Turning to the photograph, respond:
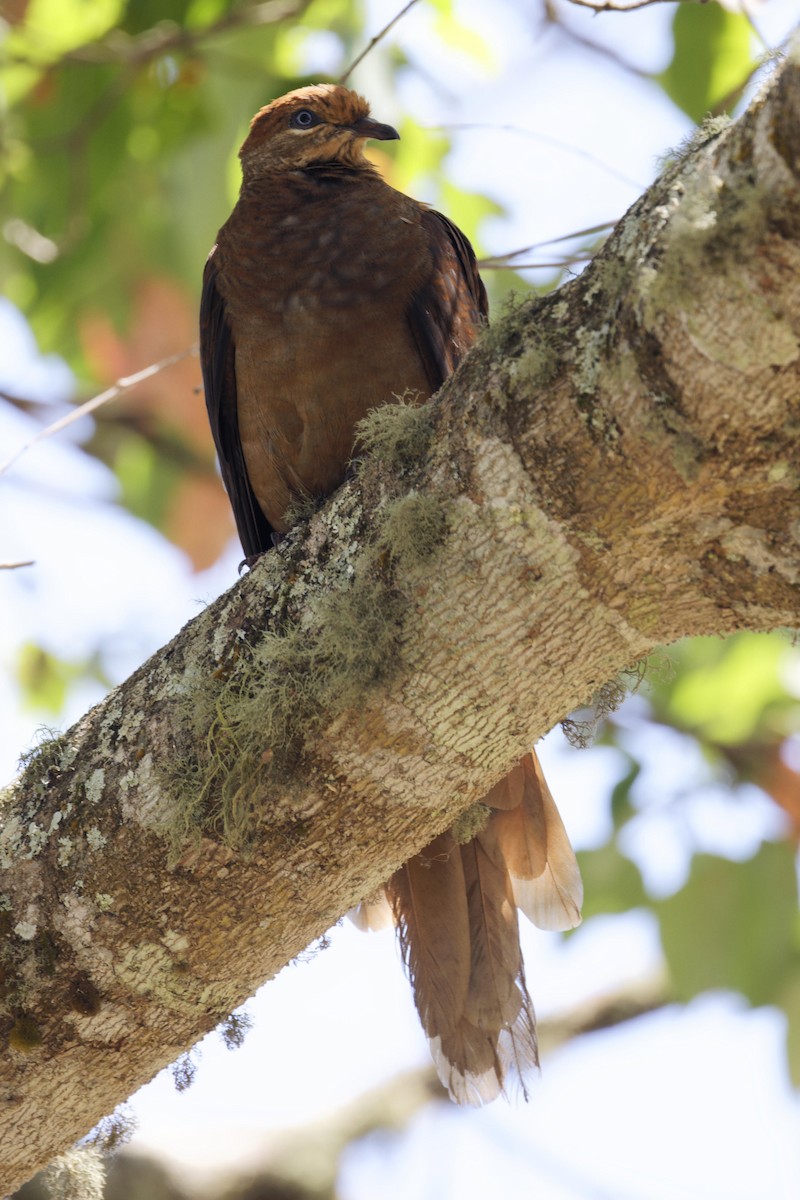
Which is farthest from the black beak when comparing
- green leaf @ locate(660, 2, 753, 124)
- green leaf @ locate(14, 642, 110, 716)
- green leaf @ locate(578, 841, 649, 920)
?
green leaf @ locate(14, 642, 110, 716)

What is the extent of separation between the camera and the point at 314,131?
3320 millimetres

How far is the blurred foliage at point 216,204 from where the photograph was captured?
3543 mm

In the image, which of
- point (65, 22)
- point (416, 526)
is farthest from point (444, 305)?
point (65, 22)

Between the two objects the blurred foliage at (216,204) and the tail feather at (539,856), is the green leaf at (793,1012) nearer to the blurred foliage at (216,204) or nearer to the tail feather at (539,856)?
the blurred foliage at (216,204)

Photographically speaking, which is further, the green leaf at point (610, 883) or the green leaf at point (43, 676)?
the green leaf at point (43, 676)

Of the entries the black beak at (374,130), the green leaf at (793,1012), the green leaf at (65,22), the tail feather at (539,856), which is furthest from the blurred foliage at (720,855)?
the green leaf at (65,22)

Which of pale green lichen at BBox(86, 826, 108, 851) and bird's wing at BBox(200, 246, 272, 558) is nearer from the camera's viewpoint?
pale green lichen at BBox(86, 826, 108, 851)

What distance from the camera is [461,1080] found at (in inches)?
107

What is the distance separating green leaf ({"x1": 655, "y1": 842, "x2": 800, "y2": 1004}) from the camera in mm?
3664

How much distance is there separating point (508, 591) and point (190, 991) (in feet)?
2.84

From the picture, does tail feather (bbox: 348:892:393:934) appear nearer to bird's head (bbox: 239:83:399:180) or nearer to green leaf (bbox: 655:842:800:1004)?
green leaf (bbox: 655:842:800:1004)

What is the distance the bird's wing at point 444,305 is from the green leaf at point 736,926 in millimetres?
1823

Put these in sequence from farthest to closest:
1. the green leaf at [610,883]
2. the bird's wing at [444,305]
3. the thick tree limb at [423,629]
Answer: the green leaf at [610,883]
the bird's wing at [444,305]
the thick tree limb at [423,629]

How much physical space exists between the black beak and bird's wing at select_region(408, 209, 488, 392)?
1.28ft
